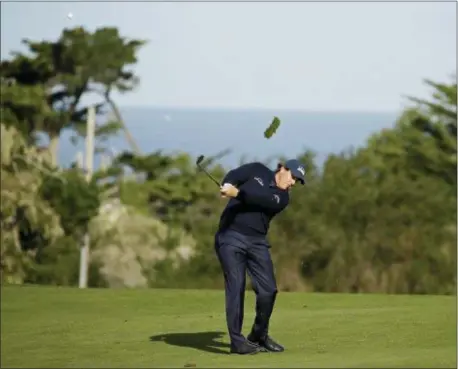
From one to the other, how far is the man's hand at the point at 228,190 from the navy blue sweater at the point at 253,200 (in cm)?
8

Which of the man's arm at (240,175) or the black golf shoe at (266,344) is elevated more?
the man's arm at (240,175)

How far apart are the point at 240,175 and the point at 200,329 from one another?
3131 mm

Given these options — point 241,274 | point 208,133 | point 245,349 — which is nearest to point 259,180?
point 241,274

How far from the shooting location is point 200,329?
50.2 ft

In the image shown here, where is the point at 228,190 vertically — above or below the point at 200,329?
above

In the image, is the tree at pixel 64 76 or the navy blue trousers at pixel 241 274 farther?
the tree at pixel 64 76

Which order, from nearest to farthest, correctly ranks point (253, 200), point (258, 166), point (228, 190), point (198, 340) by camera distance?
point (228, 190) < point (253, 200) < point (258, 166) < point (198, 340)

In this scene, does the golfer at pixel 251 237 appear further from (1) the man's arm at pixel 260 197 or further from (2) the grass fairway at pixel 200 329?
(2) the grass fairway at pixel 200 329

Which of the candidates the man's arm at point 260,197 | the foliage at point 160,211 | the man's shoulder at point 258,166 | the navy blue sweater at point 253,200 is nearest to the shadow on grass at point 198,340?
the navy blue sweater at point 253,200

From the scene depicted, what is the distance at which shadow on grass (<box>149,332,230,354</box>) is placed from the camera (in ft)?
44.4

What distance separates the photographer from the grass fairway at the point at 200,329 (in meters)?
12.5

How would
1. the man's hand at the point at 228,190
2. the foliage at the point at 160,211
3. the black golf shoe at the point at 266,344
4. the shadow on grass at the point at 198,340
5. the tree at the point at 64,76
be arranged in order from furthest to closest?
the tree at the point at 64,76 < the foliage at the point at 160,211 < the shadow on grass at the point at 198,340 < the black golf shoe at the point at 266,344 < the man's hand at the point at 228,190

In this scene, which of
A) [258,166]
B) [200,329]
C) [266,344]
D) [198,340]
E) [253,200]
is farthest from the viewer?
[200,329]

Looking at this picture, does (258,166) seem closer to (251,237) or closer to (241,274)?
(251,237)
